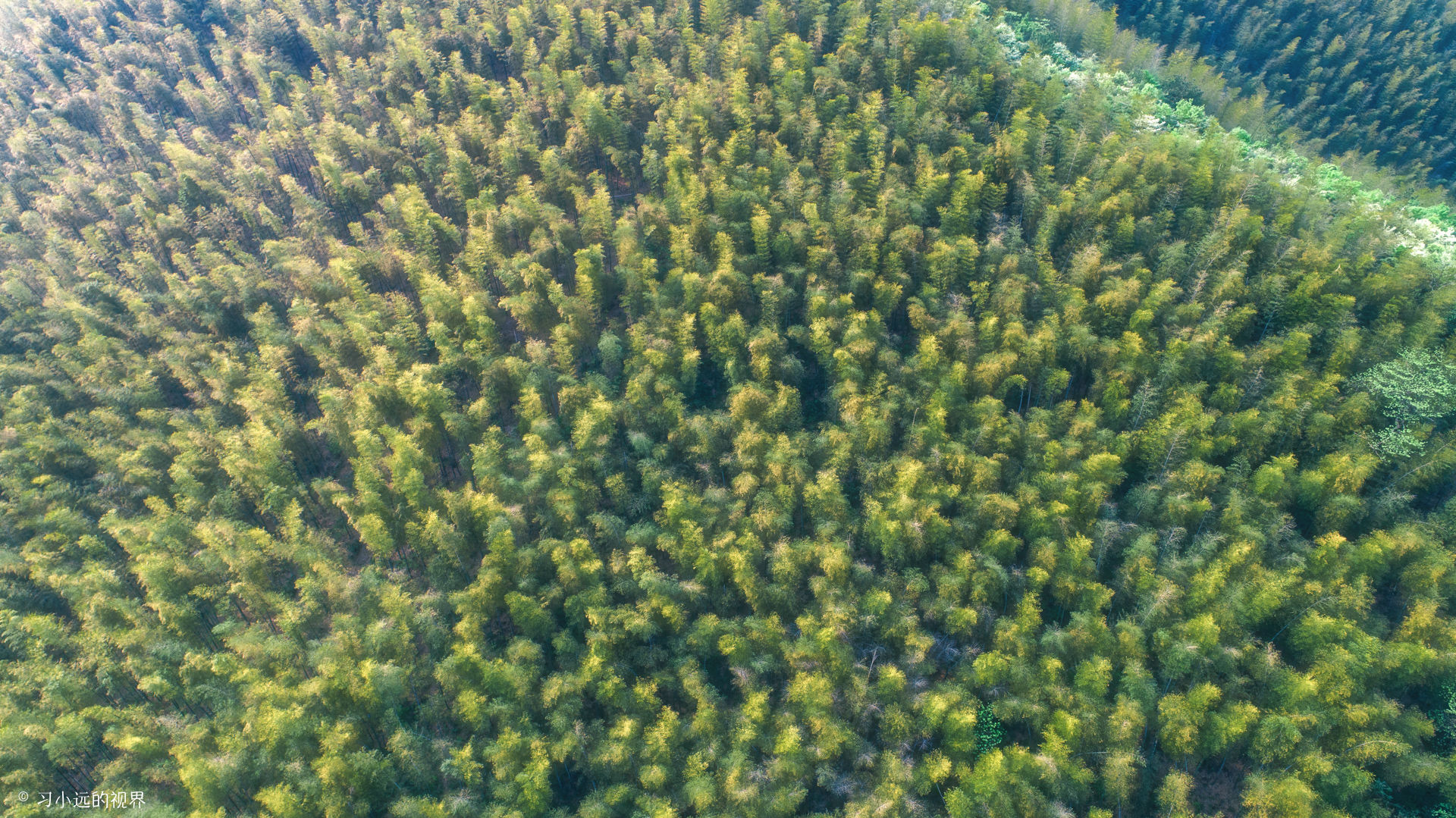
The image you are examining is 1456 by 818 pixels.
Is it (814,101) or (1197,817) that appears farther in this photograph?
(814,101)

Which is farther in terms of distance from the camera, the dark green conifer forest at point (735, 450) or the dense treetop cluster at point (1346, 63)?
the dense treetop cluster at point (1346, 63)

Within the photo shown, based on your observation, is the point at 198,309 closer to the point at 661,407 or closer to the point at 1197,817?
the point at 661,407

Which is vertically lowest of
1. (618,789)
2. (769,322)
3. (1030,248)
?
(618,789)

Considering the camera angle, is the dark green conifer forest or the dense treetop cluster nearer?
the dark green conifer forest

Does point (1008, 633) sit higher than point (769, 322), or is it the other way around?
point (769, 322)

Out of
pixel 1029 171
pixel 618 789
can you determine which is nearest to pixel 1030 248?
pixel 1029 171

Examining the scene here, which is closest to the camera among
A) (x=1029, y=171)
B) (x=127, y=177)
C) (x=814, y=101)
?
(x=1029, y=171)

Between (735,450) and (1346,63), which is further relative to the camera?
(1346,63)

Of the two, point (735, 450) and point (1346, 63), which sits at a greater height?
point (1346, 63)
